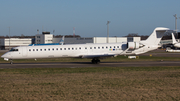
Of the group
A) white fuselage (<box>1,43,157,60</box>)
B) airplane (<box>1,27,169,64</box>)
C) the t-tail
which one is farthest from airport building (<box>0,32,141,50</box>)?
white fuselage (<box>1,43,157,60</box>)

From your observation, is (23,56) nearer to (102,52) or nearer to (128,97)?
(102,52)

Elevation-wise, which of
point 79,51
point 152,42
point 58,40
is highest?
point 58,40

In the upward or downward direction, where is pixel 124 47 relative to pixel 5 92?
upward

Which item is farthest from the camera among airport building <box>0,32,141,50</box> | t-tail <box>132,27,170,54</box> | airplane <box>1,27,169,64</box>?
airport building <box>0,32,141,50</box>

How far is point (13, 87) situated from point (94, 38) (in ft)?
292

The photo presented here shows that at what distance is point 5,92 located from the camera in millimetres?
12516

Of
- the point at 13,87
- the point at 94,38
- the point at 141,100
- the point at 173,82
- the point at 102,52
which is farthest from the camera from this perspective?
the point at 94,38

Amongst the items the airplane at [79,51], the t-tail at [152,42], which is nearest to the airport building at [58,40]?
the t-tail at [152,42]

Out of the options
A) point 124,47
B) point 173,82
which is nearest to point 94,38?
point 124,47

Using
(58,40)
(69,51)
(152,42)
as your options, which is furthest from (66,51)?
(58,40)

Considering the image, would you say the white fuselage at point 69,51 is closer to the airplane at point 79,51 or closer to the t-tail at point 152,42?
the airplane at point 79,51

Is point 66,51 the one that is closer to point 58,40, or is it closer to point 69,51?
point 69,51

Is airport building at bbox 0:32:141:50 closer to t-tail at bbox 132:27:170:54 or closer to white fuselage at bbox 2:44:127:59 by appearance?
t-tail at bbox 132:27:170:54

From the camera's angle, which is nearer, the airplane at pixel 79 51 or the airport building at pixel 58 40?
the airplane at pixel 79 51
